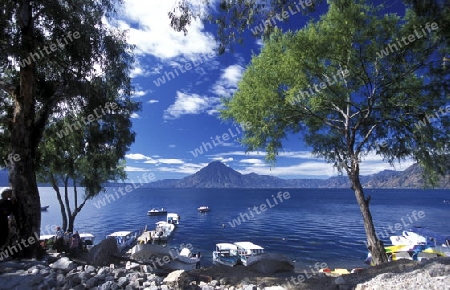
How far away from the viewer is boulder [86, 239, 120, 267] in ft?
32.3

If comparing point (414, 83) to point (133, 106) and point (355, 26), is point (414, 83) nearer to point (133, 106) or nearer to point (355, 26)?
point (355, 26)

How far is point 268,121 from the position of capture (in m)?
14.0

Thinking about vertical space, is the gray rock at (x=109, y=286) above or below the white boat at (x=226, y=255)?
above

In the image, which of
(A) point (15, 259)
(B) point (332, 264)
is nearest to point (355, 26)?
(A) point (15, 259)

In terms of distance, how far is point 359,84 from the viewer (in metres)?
13.4

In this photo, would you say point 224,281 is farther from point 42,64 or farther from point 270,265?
point 42,64

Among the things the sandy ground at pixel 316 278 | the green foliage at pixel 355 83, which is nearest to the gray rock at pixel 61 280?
the sandy ground at pixel 316 278

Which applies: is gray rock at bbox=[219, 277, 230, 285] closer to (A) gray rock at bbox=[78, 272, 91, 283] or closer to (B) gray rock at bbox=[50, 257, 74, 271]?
(A) gray rock at bbox=[78, 272, 91, 283]

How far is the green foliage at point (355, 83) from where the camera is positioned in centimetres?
1183

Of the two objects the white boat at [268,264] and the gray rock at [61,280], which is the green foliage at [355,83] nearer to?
the white boat at [268,264]

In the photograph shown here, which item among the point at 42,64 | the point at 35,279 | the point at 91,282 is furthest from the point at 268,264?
the point at 42,64

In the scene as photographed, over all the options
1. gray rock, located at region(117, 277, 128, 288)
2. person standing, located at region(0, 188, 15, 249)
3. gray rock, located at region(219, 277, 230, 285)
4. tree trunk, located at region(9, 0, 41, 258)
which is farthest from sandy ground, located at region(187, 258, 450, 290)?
person standing, located at region(0, 188, 15, 249)

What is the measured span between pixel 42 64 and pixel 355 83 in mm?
14879

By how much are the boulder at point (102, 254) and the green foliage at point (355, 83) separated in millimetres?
8606
